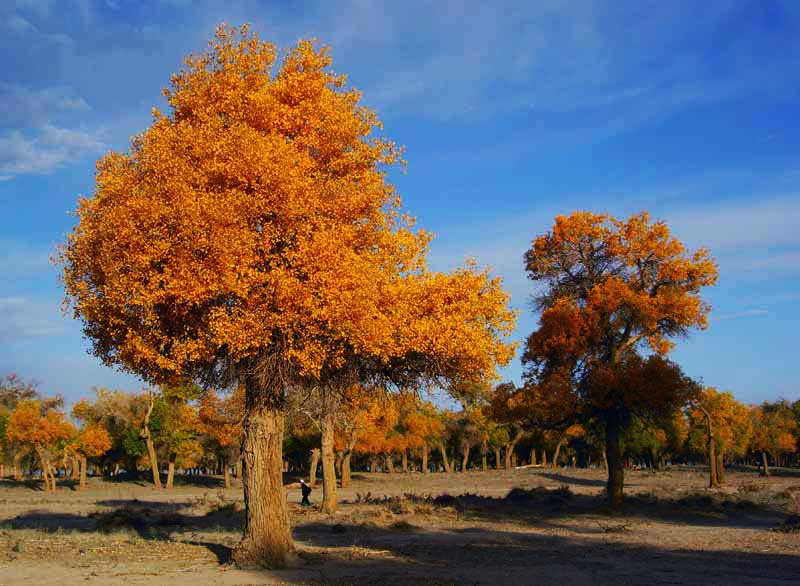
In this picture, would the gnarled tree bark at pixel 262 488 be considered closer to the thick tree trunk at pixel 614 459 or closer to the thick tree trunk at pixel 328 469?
the thick tree trunk at pixel 328 469

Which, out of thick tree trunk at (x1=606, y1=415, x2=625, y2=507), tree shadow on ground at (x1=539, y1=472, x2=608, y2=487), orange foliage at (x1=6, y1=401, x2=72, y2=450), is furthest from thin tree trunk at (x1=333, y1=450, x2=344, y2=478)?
thick tree trunk at (x1=606, y1=415, x2=625, y2=507)

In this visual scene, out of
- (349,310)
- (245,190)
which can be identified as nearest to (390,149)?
(245,190)

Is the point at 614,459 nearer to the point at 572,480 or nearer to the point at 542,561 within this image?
the point at 542,561

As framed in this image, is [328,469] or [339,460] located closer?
[328,469]

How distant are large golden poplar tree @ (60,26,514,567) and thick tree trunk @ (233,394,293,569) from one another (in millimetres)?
31

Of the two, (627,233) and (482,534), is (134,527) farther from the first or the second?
(627,233)

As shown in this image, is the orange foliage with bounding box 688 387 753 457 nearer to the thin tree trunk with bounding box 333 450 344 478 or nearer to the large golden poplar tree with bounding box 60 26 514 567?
the thin tree trunk with bounding box 333 450 344 478

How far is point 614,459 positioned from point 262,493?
19296 mm

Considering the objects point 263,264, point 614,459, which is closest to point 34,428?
point 614,459

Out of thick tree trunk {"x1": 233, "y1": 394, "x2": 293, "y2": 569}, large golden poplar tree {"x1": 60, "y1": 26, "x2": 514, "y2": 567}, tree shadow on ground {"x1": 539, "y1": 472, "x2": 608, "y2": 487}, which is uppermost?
large golden poplar tree {"x1": 60, "y1": 26, "x2": 514, "y2": 567}

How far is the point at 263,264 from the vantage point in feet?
47.1

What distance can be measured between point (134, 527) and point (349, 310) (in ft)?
55.2

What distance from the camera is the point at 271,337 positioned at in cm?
1432

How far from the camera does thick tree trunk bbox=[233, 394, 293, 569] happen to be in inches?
593
